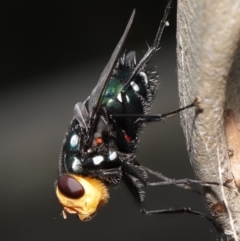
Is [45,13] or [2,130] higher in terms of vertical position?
[45,13]

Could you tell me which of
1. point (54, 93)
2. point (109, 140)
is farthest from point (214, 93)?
point (54, 93)

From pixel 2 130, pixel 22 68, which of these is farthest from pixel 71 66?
pixel 2 130

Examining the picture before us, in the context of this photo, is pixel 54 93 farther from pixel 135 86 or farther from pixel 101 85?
pixel 101 85

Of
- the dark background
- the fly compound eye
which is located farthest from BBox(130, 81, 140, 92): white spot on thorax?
the dark background

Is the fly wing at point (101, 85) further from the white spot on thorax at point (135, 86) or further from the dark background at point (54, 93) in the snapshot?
the dark background at point (54, 93)

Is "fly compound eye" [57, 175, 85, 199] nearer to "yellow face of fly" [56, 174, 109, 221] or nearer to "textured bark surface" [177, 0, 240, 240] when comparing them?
"yellow face of fly" [56, 174, 109, 221]

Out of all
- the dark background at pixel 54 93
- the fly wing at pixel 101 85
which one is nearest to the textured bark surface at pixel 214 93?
the fly wing at pixel 101 85

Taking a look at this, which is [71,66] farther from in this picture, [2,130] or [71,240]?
[71,240]
